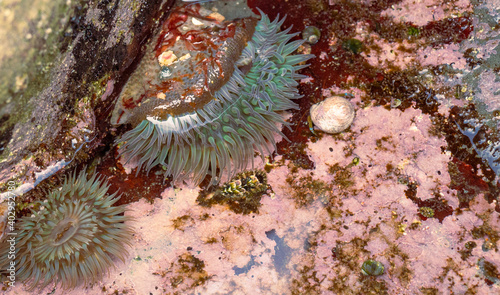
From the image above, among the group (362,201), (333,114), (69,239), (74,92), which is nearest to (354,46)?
(333,114)

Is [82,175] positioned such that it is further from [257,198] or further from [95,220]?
[257,198]

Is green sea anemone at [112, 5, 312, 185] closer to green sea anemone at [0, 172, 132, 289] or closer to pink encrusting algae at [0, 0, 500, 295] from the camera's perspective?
pink encrusting algae at [0, 0, 500, 295]

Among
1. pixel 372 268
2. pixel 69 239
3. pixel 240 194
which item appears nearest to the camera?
pixel 69 239

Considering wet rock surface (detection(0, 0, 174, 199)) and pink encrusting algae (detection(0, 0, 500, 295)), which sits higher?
wet rock surface (detection(0, 0, 174, 199))

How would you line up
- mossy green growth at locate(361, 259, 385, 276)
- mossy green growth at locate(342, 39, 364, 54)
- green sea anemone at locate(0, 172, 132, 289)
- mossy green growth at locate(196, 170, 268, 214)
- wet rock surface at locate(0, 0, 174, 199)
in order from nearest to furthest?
wet rock surface at locate(0, 0, 174, 199) → green sea anemone at locate(0, 172, 132, 289) → mossy green growth at locate(361, 259, 385, 276) → mossy green growth at locate(196, 170, 268, 214) → mossy green growth at locate(342, 39, 364, 54)

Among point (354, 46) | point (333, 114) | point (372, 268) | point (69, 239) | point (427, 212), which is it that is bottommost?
point (372, 268)

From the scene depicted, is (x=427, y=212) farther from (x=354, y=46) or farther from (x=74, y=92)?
(x=74, y=92)

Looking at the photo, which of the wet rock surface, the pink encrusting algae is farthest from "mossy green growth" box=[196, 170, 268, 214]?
the wet rock surface
